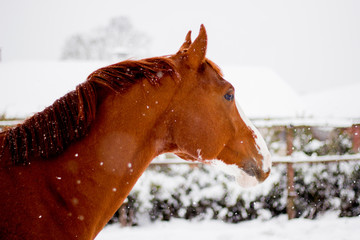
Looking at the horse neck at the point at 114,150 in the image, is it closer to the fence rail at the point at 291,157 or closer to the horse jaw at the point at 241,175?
the horse jaw at the point at 241,175

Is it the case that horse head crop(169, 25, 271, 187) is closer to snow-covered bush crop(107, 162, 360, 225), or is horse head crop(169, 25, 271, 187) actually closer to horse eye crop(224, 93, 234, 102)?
horse eye crop(224, 93, 234, 102)

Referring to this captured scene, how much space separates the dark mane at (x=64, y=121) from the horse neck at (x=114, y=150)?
53 mm

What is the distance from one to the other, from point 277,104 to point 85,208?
13.1 m

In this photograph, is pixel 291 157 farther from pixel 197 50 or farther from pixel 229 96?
pixel 197 50

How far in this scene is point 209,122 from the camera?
1629mm

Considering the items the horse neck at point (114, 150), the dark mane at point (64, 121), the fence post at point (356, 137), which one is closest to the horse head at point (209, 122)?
the horse neck at point (114, 150)

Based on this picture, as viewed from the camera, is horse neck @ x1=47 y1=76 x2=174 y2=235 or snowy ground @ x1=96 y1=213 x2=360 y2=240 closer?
horse neck @ x1=47 y1=76 x2=174 y2=235

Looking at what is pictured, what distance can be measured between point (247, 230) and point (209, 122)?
3.97 meters

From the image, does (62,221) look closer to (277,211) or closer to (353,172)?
(277,211)

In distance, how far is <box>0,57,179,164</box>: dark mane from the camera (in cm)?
129

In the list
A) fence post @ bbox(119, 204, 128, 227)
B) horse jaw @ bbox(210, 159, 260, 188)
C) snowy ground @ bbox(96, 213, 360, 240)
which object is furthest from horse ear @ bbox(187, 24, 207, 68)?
fence post @ bbox(119, 204, 128, 227)

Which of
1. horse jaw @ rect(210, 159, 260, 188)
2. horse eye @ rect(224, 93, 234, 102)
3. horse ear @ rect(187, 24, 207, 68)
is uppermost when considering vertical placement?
horse ear @ rect(187, 24, 207, 68)

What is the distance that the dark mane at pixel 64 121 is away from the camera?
4.23ft

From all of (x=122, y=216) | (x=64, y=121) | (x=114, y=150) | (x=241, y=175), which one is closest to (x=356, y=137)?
(x=122, y=216)
